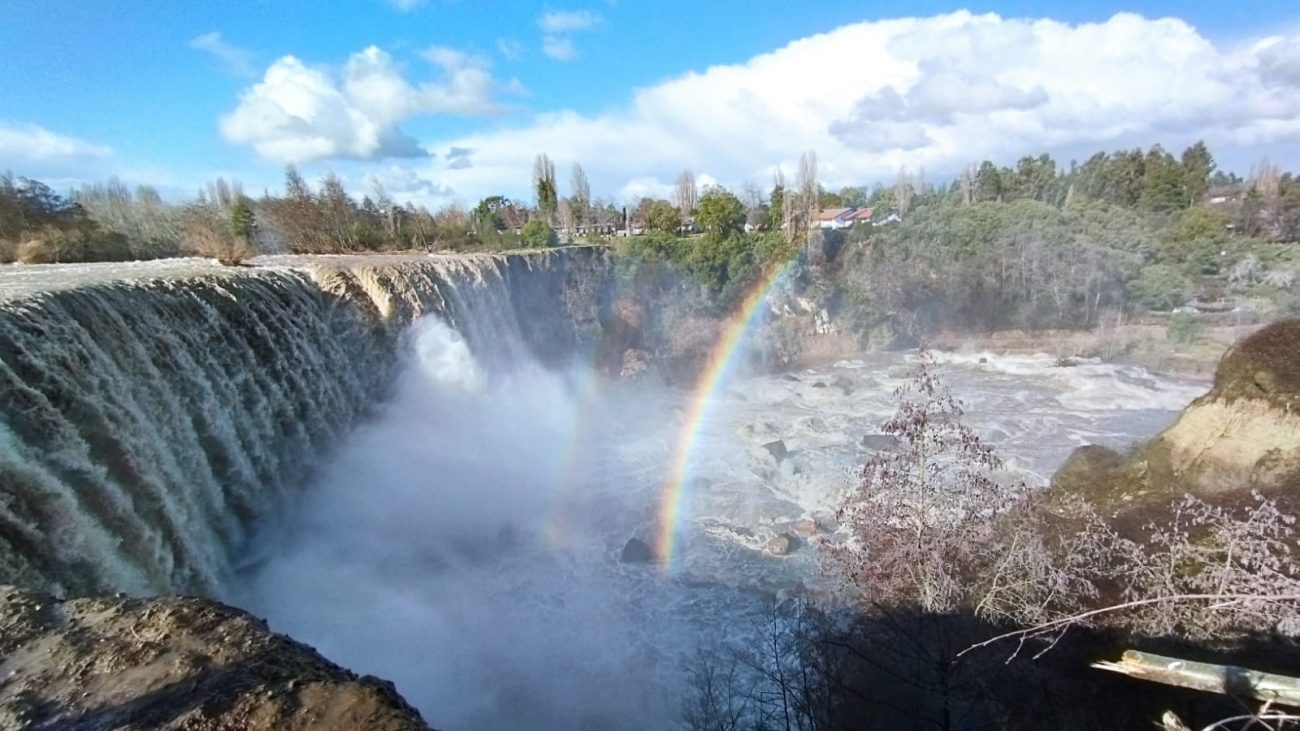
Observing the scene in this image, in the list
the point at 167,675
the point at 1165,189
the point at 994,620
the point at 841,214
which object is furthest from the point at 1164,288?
the point at 167,675

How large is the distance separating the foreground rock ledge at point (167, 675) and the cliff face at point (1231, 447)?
12076 mm

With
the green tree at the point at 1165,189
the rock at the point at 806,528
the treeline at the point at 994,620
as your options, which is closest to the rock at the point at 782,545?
the rock at the point at 806,528

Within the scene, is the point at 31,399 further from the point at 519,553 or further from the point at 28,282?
the point at 519,553

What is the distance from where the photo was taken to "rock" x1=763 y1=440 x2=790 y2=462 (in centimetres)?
1884

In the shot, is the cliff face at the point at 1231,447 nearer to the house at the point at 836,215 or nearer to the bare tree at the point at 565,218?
the bare tree at the point at 565,218

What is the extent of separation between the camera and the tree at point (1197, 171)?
43625 millimetres

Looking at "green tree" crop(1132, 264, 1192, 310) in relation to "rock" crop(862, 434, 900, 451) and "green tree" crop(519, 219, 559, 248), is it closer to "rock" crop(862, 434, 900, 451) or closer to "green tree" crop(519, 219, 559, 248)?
"rock" crop(862, 434, 900, 451)

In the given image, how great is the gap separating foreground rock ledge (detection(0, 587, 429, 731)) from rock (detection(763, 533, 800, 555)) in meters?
10.7

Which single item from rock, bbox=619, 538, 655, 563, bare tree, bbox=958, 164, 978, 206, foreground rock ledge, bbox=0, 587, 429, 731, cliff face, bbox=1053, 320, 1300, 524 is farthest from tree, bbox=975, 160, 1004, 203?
foreground rock ledge, bbox=0, 587, 429, 731

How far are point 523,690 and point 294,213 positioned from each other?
2695cm

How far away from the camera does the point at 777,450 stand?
1919 centimetres

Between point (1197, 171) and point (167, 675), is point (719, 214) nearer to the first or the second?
point (1197, 171)

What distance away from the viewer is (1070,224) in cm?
3750

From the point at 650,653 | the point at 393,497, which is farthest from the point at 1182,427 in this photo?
the point at 393,497
